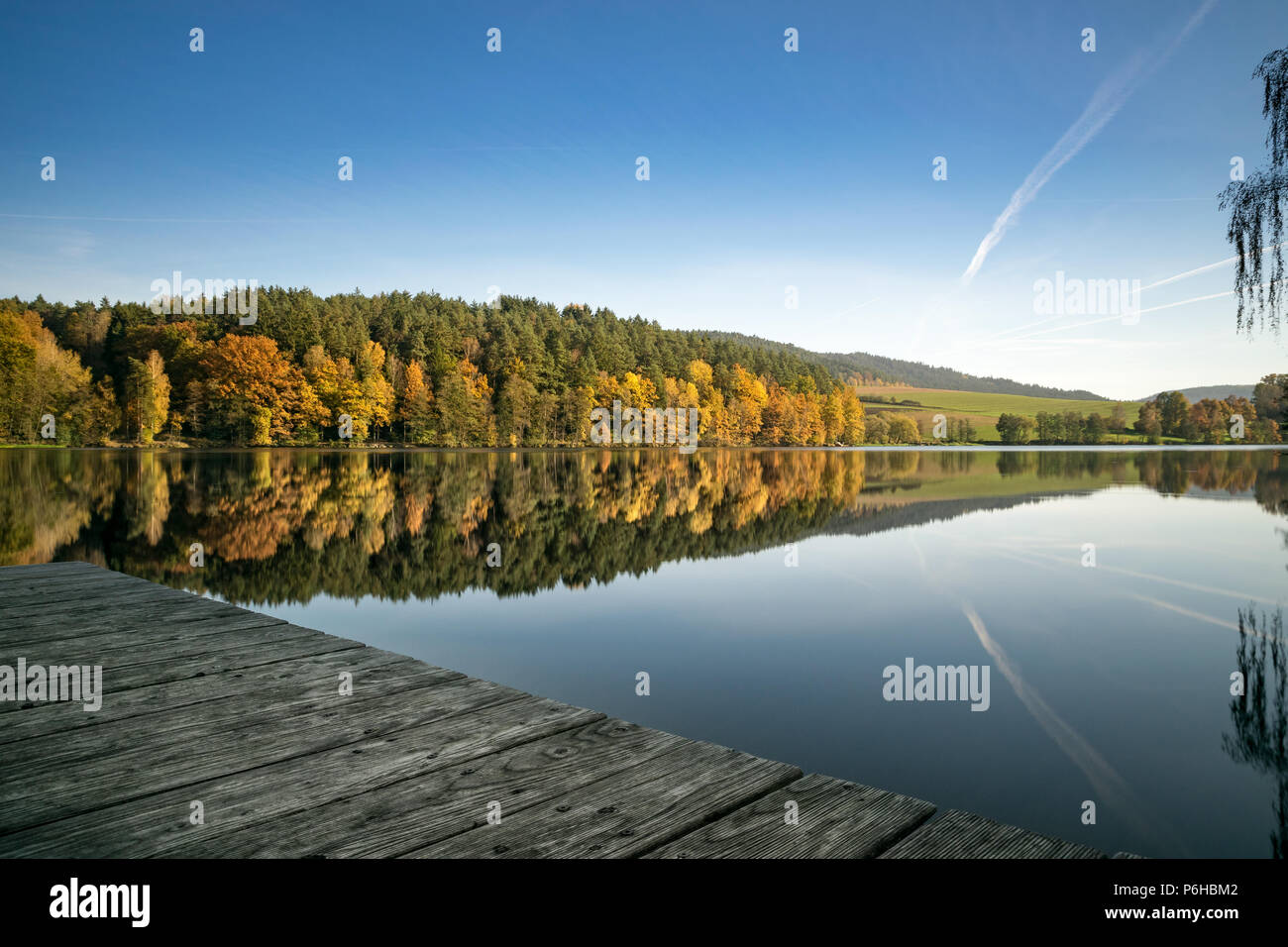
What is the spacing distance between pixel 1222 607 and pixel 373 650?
44.9ft

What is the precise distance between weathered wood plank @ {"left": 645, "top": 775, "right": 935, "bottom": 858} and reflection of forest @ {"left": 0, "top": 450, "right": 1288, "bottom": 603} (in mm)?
11802

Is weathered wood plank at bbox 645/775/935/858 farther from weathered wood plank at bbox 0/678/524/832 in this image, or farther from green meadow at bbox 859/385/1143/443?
green meadow at bbox 859/385/1143/443

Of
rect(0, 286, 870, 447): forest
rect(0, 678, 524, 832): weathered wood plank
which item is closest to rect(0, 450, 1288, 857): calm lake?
rect(0, 678, 524, 832): weathered wood plank

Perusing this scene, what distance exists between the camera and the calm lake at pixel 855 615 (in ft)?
21.2

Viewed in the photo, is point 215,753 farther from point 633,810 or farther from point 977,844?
point 977,844

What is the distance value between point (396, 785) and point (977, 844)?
2.22 m

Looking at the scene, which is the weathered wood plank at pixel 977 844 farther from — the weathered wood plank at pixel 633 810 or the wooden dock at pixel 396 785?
the weathered wood plank at pixel 633 810

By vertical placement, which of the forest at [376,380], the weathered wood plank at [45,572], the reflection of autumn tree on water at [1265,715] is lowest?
the reflection of autumn tree on water at [1265,715]

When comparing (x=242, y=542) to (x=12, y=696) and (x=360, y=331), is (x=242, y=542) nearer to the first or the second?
(x=12, y=696)

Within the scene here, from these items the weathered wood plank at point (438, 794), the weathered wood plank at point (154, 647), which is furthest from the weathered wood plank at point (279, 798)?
the weathered wood plank at point (154, 647)

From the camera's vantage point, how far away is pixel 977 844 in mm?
2566

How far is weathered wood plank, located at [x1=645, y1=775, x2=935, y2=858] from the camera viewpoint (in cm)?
253

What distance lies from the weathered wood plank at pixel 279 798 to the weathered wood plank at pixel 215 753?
95 mm
